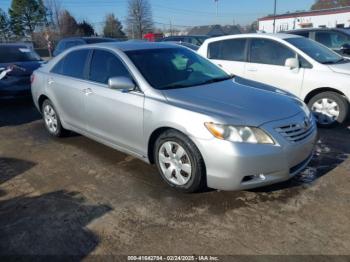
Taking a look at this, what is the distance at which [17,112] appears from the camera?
26.3ft

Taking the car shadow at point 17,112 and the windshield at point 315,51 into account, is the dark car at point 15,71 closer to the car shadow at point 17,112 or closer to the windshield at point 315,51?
the car shadow at point 17,112

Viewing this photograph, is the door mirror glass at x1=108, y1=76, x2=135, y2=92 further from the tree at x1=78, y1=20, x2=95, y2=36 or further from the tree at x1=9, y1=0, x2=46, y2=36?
the tree at x1=9, y1=0, x2=46, y2=36

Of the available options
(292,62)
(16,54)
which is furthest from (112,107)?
(16,54)

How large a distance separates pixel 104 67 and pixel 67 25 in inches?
2035

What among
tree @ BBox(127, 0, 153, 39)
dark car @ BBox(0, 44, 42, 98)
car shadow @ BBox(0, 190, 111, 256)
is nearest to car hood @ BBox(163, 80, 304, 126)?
car shadow @ BBox(0, 190, 111, 256)

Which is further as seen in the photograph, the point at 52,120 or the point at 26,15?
the point at 26,15

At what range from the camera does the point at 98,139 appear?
480 centimetres

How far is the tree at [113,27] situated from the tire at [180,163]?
6243 centimetres

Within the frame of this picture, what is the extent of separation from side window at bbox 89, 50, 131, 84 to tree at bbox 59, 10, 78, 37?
4836 cm

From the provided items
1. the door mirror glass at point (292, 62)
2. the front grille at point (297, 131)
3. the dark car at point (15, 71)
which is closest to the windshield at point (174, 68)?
the front grille at point (297, 131)

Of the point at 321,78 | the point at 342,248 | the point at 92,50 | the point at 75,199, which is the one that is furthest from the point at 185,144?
the point at 321,78

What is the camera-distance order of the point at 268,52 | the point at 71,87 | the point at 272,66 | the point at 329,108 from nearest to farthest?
the point at 71,87, the point at 329,108, the point at 272,66, the point at 268,52

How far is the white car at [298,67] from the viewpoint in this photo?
19.1ft

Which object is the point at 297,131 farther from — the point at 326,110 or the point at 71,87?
the point at 71,87
